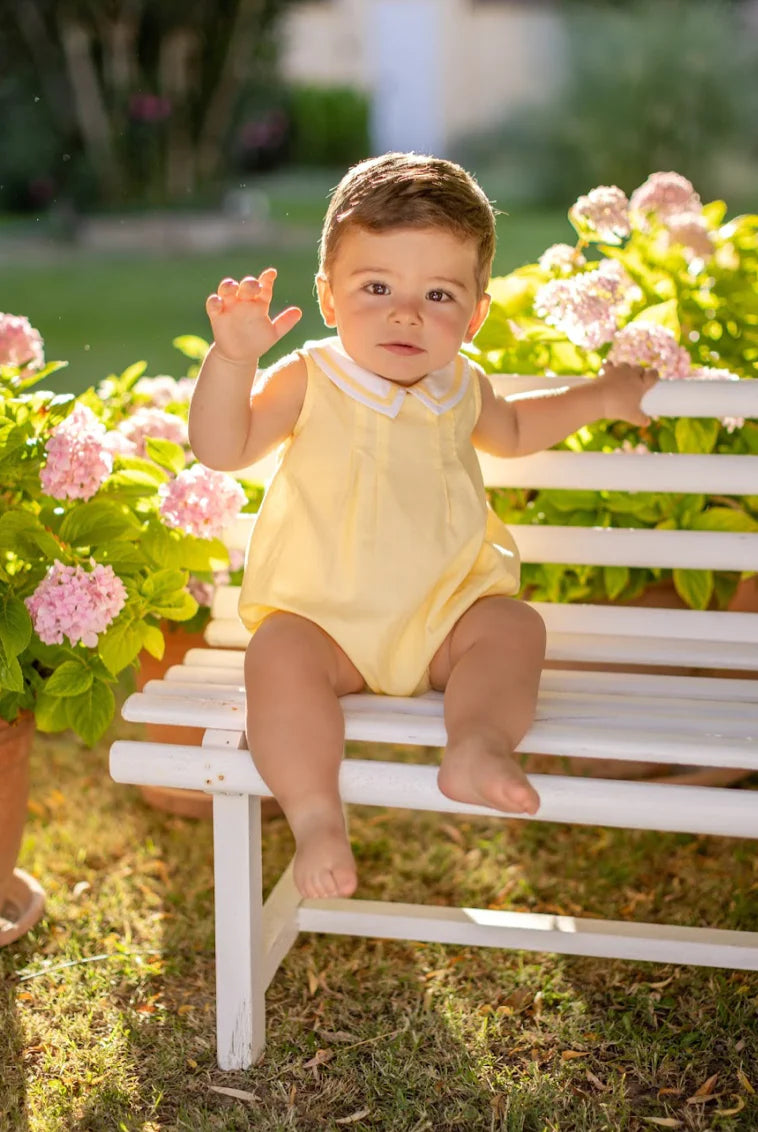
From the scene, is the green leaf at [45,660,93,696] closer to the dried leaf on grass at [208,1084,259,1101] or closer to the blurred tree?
the dried leaf on grass at [208,1084,259,1101]

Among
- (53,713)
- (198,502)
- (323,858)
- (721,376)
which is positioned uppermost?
(721,376)

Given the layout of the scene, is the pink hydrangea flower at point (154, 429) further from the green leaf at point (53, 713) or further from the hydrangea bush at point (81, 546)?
the green leaf at point (53, 713)

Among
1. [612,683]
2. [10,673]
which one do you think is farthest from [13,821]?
[612,683]

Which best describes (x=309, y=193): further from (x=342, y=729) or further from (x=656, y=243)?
(x=342, y=729)

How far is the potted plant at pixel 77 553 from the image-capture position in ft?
7.44

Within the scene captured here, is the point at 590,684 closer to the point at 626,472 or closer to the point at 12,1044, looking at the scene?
the point at 626,472

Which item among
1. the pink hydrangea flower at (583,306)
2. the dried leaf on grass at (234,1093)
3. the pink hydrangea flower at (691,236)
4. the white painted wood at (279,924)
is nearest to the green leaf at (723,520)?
the pink hydrangea flower at (583,306)

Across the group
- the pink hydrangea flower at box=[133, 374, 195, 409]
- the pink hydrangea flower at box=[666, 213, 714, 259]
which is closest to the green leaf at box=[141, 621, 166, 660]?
the pink hydrangea flower at box=[133, 374, 195, 409]

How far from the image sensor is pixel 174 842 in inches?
116

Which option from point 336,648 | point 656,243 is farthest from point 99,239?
point 336,648

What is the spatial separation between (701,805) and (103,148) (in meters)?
11.4

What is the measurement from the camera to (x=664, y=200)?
297cm

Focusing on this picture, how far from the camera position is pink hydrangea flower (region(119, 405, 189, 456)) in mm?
A: 2727

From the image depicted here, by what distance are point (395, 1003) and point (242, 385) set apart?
112cm
